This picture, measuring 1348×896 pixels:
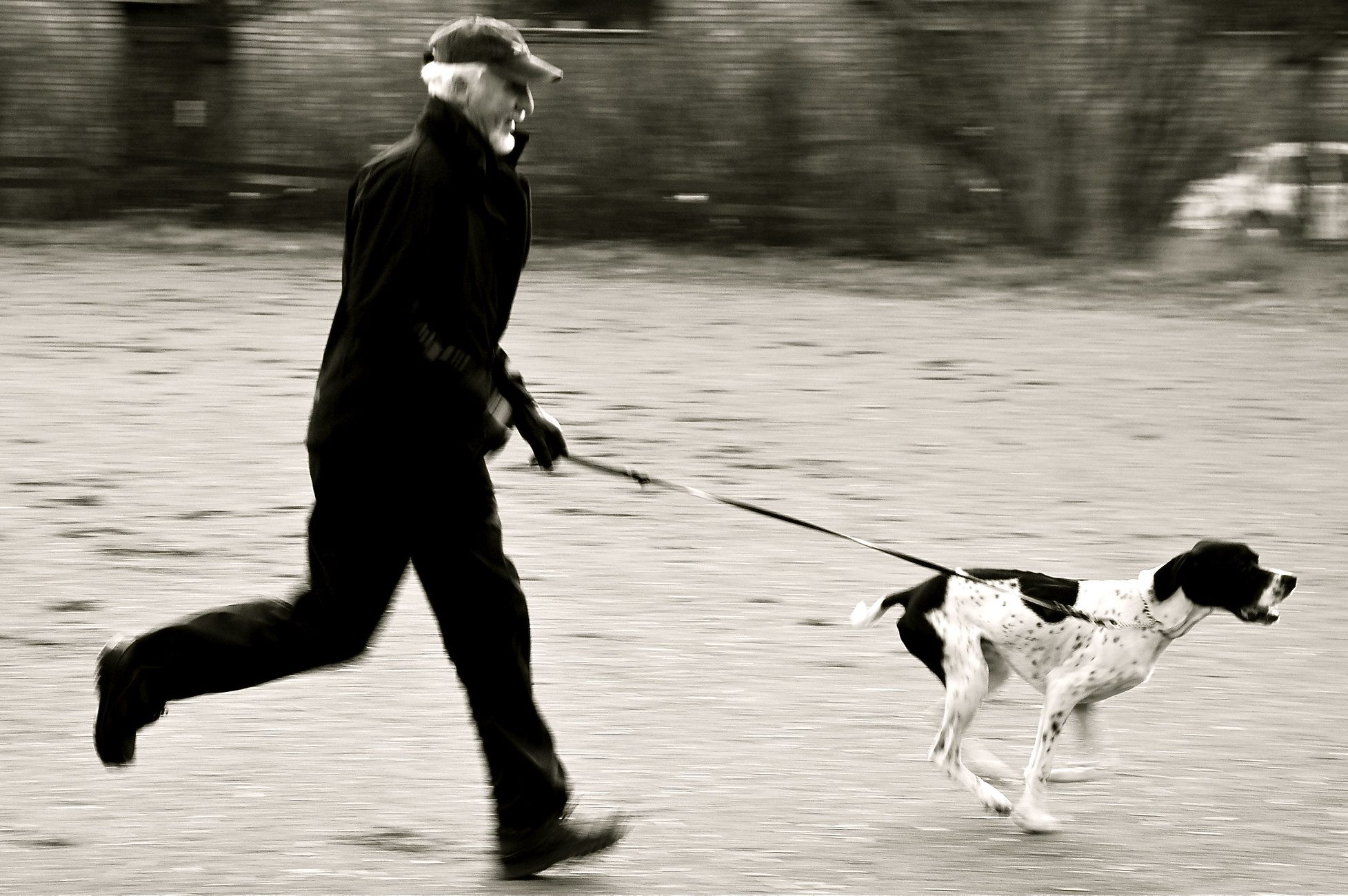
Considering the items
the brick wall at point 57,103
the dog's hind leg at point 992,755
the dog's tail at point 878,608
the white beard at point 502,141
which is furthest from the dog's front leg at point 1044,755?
the brick wall at point 57,103

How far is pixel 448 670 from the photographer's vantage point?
18.7ft

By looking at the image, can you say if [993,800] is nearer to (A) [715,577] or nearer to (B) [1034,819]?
(B) [1034,819]

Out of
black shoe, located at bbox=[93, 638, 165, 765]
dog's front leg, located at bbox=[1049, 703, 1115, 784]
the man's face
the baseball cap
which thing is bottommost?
dog's front leg, located at bbox=[1049, 703, 1115, 784]

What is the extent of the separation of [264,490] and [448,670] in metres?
2.61

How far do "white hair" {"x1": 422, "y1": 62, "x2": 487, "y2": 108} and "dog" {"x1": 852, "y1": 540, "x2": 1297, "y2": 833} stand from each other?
1.67 m

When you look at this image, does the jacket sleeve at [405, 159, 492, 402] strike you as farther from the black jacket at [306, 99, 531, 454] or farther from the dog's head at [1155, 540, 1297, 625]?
the dog's head at [1155, 540, 1297, 625]

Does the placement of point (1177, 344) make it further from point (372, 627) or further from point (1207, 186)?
point (372, 627)

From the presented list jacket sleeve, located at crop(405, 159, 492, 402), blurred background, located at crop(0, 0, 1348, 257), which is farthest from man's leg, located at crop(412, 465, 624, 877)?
blurred background, located at crop(0, 0, 1348, 257)

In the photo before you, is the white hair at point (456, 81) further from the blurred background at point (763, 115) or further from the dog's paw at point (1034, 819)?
the blurred background at point (763, 115)

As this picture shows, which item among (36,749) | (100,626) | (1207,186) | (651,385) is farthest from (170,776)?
(1207,186)

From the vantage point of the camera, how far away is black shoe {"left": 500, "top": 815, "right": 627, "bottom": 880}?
13.5 ft

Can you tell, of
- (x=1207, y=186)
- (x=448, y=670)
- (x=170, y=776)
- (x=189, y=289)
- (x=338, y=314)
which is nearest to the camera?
(x=338, y=314)

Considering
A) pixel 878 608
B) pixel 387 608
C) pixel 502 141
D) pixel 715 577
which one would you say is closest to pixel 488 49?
pixel 502 141

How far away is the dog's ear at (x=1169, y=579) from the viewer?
4.46 metres
